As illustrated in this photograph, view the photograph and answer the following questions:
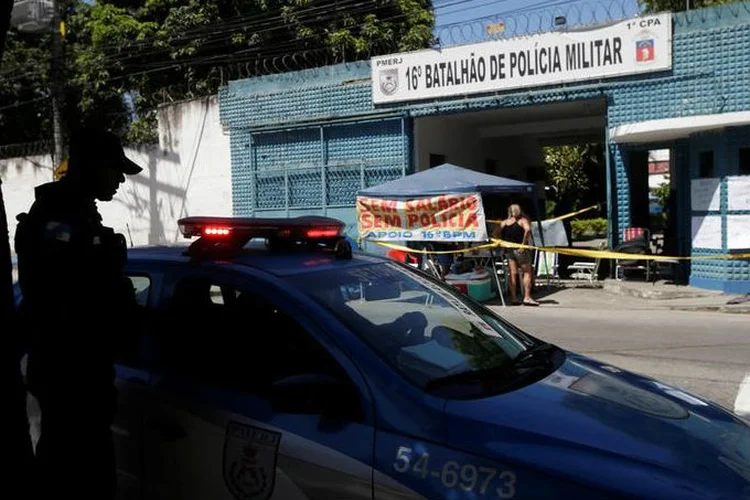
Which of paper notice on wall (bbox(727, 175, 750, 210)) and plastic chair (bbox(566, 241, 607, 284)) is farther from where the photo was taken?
plastic chair (bbox(566, 241, 607, 284))

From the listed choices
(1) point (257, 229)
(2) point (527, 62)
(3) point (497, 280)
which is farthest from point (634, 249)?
(1) point (257, 229)

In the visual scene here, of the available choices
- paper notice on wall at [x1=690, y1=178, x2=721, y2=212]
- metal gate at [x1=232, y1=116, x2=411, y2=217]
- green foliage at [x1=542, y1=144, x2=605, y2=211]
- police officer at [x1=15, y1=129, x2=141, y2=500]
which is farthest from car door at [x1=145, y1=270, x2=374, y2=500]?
green foliage at [x1=542, y1=144, x2=605, y2=211]

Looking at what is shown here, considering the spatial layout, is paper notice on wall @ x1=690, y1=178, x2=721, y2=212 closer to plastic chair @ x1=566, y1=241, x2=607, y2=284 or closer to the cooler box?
plastic chair @ x1=566, y1=241, x2=607, y2=284

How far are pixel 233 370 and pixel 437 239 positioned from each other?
32.0 ft

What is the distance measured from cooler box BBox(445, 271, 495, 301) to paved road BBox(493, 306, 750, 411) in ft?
2.06

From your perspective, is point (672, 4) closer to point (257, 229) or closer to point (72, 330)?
point (257, 229)

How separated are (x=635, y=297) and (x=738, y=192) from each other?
236 centimetres

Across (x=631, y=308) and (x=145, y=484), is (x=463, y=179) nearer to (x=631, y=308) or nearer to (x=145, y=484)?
(x=631, y=308)

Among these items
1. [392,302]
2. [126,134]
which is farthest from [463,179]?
[126,134]

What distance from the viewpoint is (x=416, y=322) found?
10.9 feet

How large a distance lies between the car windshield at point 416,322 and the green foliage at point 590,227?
29.7 metres

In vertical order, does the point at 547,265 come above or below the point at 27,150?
below

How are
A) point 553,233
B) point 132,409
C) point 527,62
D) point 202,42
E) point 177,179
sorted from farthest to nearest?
1. point 202,42
2. point 177,179
3. point 553,233
4. point 527,62
5. point 132,409

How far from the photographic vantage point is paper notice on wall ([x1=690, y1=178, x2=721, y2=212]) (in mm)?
12336
